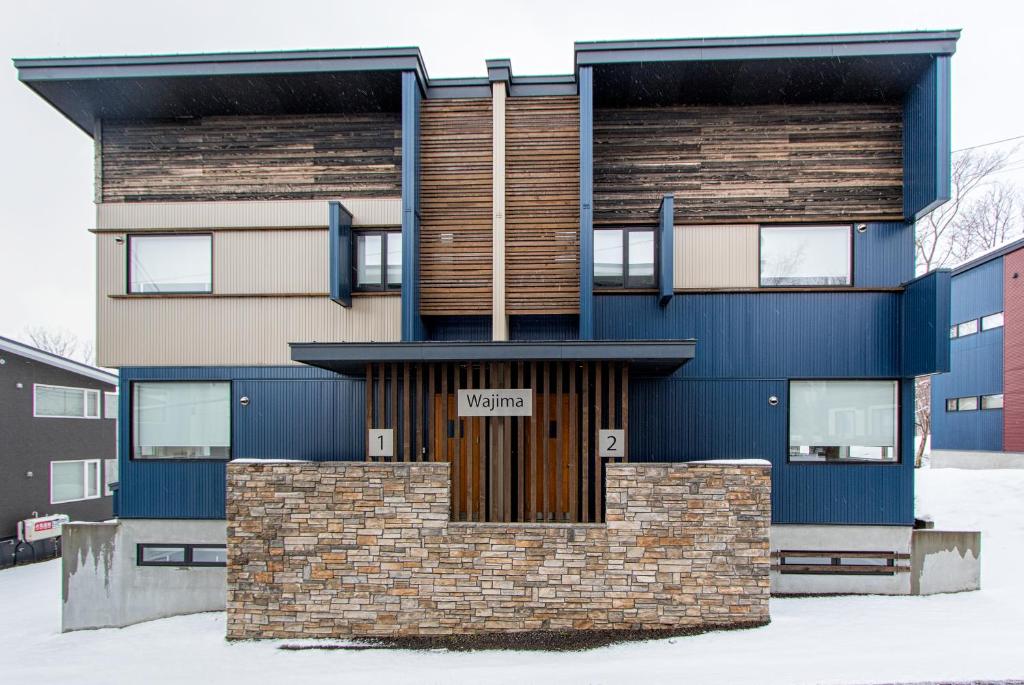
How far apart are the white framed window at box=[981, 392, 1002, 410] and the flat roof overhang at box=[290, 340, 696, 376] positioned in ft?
49.3

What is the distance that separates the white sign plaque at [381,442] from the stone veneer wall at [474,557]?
46 centimetres

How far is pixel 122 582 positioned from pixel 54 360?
11.5 metres

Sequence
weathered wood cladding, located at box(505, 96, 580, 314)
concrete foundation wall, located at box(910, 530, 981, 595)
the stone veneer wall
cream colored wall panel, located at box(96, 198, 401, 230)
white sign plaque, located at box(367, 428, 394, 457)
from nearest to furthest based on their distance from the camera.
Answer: the stone veneer wall
white sign plaque, located at box(367, 428, 394, 457)
concrete foundation wall, located at box(910, 530, 981, 595)
weathered wood cladding, located at box(505, 96, 580, 314)
cream colored wall panel, located at box(96, 198, 401, 230)

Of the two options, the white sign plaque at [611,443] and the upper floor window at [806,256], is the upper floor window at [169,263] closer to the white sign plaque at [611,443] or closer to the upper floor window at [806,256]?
the white sign plaque at [611,443]

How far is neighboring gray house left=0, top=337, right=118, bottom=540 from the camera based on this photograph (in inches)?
608

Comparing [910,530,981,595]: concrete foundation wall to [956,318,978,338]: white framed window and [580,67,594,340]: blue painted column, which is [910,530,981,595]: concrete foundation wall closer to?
[580,67,594,340]: blue painted column

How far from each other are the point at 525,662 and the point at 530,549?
123 centimetres

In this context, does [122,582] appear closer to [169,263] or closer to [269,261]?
[169,263]

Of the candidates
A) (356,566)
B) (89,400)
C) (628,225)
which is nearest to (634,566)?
(356,566)

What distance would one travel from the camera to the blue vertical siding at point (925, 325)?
782cm

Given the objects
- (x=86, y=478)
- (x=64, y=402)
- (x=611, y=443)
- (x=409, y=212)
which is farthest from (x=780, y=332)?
(x=86, y=478)

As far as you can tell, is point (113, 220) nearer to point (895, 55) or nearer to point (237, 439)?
point (237, 439)

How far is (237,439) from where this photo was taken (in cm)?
912

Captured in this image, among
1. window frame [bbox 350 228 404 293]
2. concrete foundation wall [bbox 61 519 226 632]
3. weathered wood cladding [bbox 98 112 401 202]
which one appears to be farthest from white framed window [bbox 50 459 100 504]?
window frame [bbox 350 228 404 293]
